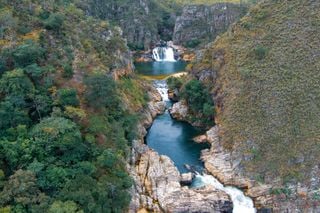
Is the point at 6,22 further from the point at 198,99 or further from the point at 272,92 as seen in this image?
the point at 272,92

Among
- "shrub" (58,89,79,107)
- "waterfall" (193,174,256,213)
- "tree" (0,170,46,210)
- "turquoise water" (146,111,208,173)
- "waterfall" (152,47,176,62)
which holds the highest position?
"waterfall" (152,47,176,62)

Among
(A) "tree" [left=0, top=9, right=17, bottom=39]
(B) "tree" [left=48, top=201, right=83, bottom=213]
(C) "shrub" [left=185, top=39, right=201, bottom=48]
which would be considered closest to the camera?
(B) "tree" [left=48, top=201, right=83, bottom=213]

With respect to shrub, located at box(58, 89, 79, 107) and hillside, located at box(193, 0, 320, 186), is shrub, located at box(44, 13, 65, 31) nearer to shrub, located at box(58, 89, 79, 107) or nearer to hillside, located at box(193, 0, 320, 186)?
shrub, located at box(58, 89, 79, 107)

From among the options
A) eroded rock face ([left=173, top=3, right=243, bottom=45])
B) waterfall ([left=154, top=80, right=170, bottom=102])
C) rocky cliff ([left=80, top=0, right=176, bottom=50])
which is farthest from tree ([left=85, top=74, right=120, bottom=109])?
eroded rock face ([left=173, top=3, right=243, bottom=45])

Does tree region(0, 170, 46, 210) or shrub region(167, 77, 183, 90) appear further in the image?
shrub region(167, 77, 183, 90)

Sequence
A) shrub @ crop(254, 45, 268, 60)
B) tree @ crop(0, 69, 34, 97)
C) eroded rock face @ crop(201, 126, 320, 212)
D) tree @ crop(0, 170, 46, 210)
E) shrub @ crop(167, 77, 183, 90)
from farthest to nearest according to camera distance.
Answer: shrub @ crop(167, 77, 183, 90), shrub @ crop(254, 45, 268, 60), eroded rock face @ crop(201, 126, 320, 212), tree @ crop(0, 69, 34, 97), tree @ crop(0, 170, 46, 210)

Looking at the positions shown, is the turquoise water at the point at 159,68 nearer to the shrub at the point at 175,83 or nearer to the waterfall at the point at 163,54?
the waterfall at the point at 163,54

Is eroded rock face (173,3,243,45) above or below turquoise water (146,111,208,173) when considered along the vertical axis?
above

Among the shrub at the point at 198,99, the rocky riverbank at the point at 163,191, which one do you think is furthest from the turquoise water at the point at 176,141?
the rocky riverbank at the point at 163,191
